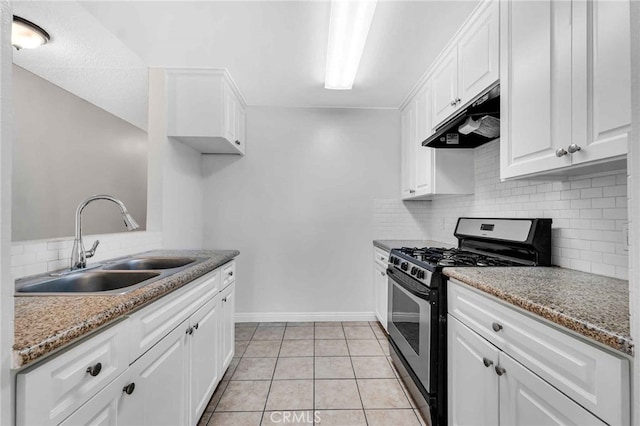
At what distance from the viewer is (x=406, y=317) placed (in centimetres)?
197

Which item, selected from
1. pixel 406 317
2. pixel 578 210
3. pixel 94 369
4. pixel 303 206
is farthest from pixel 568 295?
pixel 303 206

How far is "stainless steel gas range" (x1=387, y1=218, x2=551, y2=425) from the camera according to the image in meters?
1.55

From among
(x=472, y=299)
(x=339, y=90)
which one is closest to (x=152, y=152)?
(x=339, y=90)

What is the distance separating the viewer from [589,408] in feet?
2.48

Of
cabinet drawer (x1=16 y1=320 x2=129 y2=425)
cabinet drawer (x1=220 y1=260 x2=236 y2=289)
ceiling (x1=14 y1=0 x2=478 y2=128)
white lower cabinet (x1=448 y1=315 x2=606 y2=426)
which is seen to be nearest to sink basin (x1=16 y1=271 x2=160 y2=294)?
cabinet drawer (x1=16 y1=320 x2=129 y2=425)

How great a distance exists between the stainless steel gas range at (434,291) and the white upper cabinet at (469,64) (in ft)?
2.82

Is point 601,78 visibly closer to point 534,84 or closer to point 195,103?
point 534,84

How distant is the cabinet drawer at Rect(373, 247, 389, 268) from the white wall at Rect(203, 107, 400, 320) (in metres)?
0.09

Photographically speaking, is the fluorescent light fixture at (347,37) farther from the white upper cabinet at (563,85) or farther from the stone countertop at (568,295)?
the stone countertop at (568,295)

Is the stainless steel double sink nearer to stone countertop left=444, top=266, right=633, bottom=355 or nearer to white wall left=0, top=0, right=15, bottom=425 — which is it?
white wall left=0, top=0, right=15, bottom=425

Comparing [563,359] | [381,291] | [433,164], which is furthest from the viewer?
[381,291]

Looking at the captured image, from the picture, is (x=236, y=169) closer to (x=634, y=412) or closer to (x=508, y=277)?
(x=508, y=277)

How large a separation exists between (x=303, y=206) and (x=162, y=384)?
2.27 meters

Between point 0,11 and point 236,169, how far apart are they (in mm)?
2725
